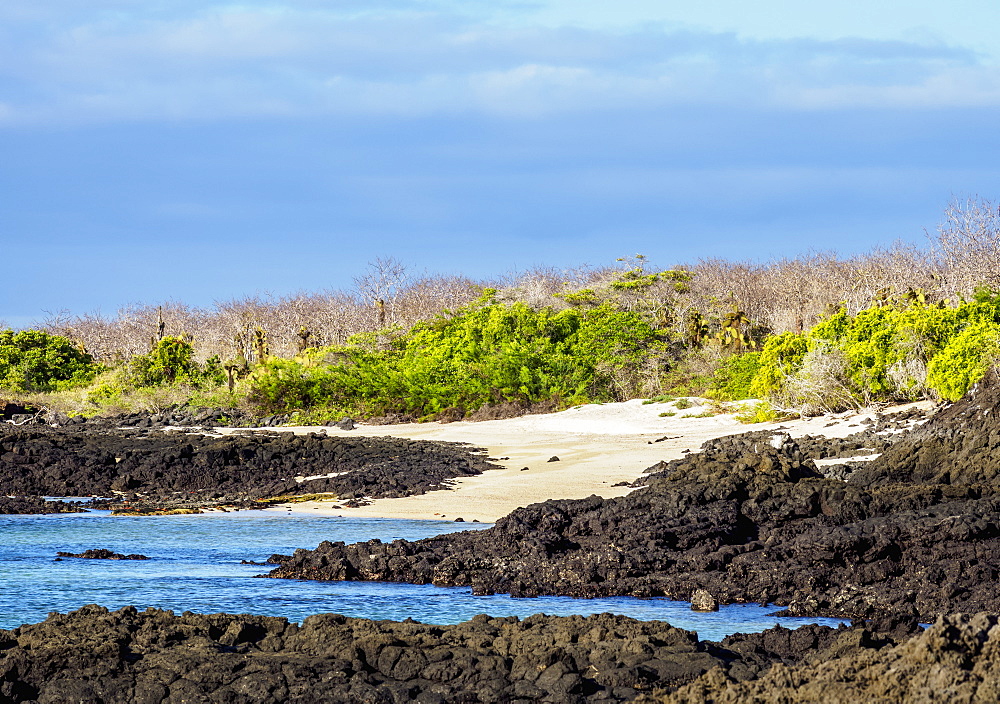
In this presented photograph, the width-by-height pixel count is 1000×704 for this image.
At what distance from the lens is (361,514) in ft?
49.4

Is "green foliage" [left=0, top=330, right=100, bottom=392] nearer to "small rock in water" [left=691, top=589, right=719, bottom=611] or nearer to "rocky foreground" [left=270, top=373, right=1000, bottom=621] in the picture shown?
"rocky foreground" [left=270, top=373, right=1000, bottom=621]

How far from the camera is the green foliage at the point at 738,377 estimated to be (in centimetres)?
2755

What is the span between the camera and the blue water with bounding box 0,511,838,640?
827 centimetres

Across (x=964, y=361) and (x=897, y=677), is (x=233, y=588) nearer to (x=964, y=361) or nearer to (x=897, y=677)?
(x=897, y=677)

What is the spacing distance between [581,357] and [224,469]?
1360 centimetres

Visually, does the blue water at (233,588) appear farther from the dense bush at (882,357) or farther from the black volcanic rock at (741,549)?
the dense bush at (882,357)

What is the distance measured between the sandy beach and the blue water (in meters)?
2.19

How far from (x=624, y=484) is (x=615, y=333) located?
1541 cm

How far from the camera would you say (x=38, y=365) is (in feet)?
140

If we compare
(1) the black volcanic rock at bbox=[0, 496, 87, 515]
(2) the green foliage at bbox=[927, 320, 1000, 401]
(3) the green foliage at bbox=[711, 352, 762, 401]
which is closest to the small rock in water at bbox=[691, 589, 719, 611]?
(1) the black volcanic rock at bbox=[0, 496, 87, 515]

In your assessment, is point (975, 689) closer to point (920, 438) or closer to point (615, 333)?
point (920, 438)

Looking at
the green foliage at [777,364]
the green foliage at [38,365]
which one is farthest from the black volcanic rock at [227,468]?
the green foliage at [38,365]

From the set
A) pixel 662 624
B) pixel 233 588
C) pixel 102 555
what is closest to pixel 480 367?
pixel 102 555

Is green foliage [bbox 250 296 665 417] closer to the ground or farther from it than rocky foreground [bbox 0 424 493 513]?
farther from it
